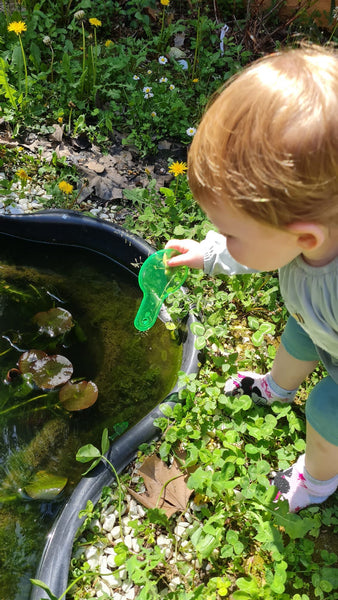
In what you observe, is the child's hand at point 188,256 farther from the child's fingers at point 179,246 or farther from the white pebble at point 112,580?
the white pebble at point 112,580

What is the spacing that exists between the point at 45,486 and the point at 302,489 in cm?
79

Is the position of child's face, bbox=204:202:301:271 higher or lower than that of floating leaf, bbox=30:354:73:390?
higher

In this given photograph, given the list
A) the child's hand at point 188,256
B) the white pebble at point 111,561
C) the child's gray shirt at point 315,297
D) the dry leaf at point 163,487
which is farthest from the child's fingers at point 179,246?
the white pebble at point 111,561

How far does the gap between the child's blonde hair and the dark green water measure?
3.31 feet

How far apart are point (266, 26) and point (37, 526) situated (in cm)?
316

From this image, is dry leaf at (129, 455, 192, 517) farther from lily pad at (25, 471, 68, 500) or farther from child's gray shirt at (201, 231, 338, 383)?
child's gray shirt at (201, 231, 338, 383)

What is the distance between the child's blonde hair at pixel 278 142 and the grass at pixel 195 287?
0.84 metres

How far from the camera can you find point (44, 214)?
6.97 feet

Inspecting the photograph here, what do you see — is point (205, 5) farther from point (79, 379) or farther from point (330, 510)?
Answer: point (330, 510)

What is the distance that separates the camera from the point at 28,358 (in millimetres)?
1827

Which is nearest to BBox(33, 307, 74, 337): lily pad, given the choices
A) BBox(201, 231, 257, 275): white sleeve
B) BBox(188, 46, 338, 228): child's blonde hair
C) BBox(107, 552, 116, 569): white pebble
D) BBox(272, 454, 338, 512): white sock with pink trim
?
BBox(201, 231, 257, 275): white sleeve

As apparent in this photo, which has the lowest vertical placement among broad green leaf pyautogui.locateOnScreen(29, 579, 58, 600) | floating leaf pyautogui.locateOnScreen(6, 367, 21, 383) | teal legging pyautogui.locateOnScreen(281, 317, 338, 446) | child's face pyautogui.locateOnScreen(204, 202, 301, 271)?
broad green leaf pyautogui.locateOnScreen(29, 579, 58, 600)

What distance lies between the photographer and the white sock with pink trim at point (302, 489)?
1573mm

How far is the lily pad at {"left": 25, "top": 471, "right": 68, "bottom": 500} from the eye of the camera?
1.59 metres
